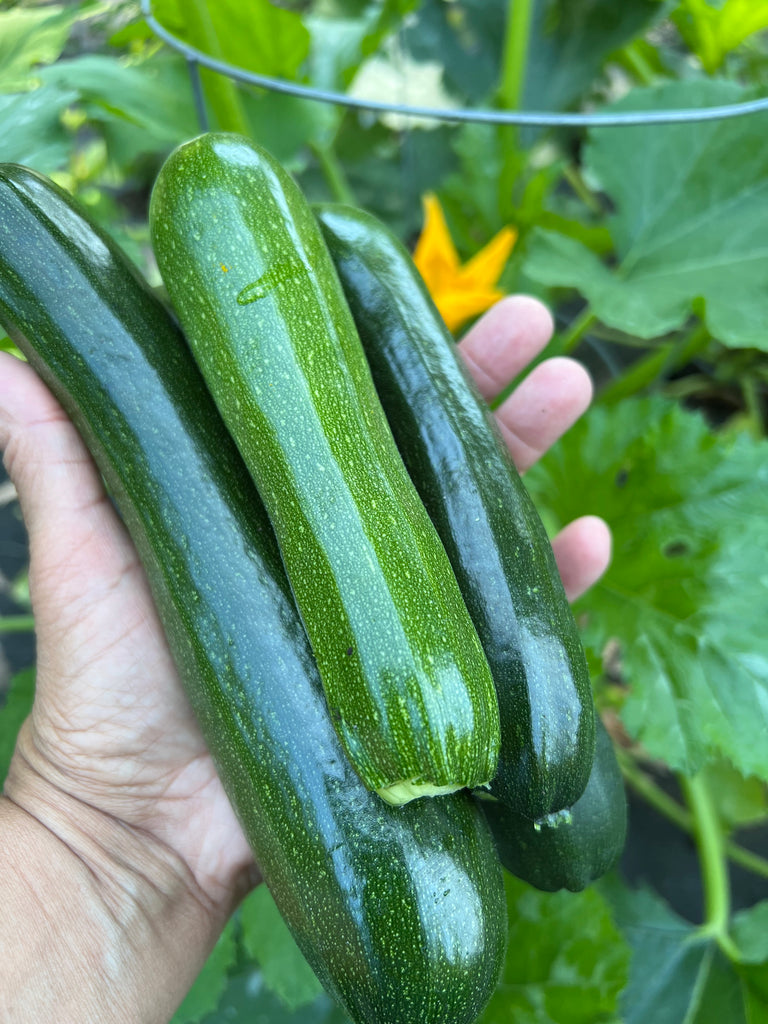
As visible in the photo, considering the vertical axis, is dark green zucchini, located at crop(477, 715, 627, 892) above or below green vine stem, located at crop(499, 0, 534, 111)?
below

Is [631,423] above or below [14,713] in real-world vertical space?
below

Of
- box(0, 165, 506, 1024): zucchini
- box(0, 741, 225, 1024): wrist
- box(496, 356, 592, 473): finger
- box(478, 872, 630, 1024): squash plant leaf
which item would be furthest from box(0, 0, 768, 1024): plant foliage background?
box(0, 165, 506, 1024): zucchini

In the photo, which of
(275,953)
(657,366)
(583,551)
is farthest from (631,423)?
(275,953)

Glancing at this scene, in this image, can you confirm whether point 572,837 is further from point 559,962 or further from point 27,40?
point 27,40

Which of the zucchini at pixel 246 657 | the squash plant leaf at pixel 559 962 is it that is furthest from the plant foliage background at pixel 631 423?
the zucchini at pixel 246 657

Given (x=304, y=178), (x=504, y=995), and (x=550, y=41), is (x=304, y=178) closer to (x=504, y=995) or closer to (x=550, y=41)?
(x=550, y=41)

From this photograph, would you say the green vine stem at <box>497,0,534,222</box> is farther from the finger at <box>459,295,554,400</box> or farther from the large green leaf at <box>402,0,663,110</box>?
the finger at <box>459,295,554,400</box>

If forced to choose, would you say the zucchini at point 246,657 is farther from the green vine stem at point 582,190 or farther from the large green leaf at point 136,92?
the green vine stem at point 582,190
